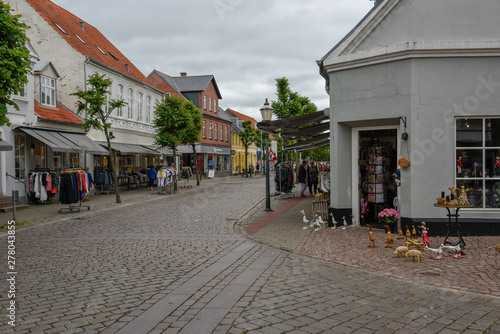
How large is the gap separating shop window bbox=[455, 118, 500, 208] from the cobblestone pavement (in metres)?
3.64

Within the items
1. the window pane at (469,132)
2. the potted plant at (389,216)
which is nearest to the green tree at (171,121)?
the potted plant at (389,216)

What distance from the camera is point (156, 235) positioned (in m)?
9.69

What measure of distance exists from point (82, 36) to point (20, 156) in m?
12.2

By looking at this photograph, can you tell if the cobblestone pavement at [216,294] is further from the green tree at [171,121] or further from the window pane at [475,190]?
the green tree at [171,121]

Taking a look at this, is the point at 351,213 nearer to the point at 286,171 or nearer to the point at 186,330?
the point at 186,330

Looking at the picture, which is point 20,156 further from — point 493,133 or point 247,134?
point 247,134

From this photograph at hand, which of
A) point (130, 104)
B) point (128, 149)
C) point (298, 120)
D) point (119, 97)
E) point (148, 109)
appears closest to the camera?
point (298, 120)

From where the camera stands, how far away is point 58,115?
19828 millimetres

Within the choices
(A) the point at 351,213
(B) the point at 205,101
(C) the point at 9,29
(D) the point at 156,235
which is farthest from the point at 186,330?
(B) the point at 205,101

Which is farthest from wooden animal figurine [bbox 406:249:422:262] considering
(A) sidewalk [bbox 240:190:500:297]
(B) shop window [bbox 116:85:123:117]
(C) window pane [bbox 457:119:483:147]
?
Answer: (B) shop window [bbox 116:85:123:117]

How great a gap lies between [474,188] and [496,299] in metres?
4.56

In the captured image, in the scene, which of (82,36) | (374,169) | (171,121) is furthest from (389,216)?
(82,36)

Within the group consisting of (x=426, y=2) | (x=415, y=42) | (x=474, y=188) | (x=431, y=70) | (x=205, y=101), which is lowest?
(x=474, y=188)

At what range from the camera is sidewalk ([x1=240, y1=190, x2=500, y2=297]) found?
564 cm
